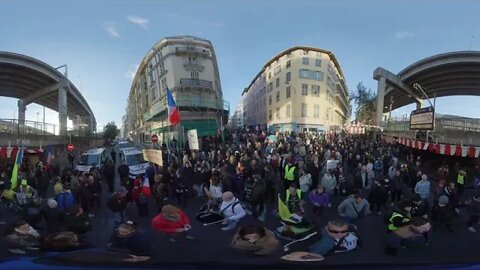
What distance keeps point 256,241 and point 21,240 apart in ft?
7.66

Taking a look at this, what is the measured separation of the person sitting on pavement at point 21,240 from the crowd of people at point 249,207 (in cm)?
1

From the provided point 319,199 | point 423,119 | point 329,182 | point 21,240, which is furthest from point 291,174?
point 423,119

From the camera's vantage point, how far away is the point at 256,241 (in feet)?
10.6

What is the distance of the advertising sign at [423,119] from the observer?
2095 cm

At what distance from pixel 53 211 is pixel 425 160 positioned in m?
23.4

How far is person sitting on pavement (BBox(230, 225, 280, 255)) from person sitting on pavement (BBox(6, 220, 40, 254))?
1.84 m

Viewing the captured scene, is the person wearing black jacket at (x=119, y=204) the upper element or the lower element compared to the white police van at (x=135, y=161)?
lower

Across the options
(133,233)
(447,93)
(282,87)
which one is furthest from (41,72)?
(447,93)

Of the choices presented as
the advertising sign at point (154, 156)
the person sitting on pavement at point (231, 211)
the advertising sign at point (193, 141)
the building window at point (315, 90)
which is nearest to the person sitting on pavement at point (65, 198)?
the person sitting on pavement at point (231, 211)

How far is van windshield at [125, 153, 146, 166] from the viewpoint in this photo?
18.4 metres

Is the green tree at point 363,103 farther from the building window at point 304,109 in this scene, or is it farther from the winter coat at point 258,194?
the winter coat at point 258,194

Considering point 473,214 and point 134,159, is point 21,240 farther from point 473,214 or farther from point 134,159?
point 134,159

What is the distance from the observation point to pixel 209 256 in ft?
10.8

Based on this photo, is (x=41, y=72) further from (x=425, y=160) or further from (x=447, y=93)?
(x=447, y=93)
